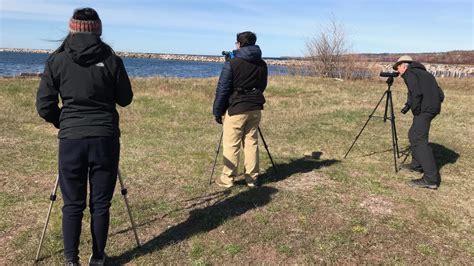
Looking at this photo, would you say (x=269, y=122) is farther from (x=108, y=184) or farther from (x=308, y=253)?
(x=108, y=184)

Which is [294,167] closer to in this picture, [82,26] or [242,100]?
[242,100]

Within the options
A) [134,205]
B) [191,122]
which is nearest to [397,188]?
[134,205]

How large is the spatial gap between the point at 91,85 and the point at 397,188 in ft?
19.2

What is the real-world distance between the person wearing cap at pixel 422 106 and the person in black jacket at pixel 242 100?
2634 mm

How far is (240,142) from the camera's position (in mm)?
7121

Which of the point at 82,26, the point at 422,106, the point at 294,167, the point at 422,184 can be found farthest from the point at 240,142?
the point at 82,26

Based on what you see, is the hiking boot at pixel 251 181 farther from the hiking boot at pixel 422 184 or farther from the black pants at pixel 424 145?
the black pants at pixel 424 145

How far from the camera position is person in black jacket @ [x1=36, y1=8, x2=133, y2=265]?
12.8 feet

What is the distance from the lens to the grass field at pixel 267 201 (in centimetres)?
519

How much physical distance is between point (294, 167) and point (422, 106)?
2.71 metres

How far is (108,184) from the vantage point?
13.7 ft

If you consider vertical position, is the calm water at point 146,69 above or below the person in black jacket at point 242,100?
below

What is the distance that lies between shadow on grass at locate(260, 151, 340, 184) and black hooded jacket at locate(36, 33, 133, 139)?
414 centimetres

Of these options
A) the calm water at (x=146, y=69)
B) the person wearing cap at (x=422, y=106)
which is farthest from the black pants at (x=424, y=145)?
the calm water at (x=146, y=69)
